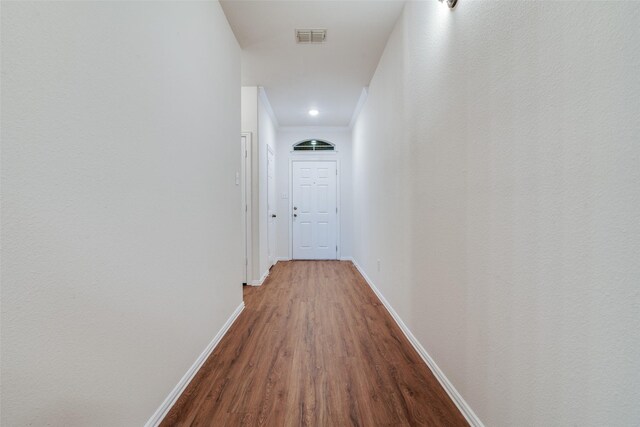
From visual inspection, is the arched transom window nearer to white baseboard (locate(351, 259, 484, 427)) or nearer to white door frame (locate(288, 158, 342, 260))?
white door frame (locate(288, 158, 342, 260))

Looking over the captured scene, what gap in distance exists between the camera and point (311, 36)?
2.80 metres

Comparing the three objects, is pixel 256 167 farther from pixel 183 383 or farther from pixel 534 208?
pixel 534 208

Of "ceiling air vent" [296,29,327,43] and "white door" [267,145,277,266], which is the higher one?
"ceiling air vent" [296,29,327,43]

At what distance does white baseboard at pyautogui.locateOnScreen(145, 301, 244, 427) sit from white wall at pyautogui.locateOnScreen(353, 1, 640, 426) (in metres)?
1.49

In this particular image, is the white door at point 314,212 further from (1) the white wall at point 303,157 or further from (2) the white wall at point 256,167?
(2) the white wall at point 256,167

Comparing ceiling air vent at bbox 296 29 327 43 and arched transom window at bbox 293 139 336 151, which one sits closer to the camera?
ceiling air vent at bbox 296 29 327 43

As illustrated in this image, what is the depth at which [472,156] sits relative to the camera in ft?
4.45

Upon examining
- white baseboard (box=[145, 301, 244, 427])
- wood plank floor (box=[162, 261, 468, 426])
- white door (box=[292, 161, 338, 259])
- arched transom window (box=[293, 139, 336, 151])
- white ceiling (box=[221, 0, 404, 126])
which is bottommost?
wood plank floor (box=[162, 261, 468, 426])

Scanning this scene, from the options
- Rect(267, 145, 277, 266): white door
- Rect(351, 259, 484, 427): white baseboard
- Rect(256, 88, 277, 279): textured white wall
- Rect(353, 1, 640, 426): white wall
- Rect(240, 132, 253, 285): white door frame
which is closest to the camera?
Rect(353, 1, 640, 426): white wall

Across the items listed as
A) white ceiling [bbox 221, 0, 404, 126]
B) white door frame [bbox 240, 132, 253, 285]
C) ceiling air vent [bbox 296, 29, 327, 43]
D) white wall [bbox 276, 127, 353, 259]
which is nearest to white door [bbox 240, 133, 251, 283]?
white door frame [bbox 240, 132, 253, 285]

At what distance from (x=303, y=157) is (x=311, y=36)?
3153 millimetres

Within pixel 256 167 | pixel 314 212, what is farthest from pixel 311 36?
pixel 314 212

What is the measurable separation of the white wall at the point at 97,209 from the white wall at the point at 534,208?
1494 millimetres

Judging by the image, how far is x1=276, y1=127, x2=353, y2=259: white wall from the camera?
5855 millimetres
